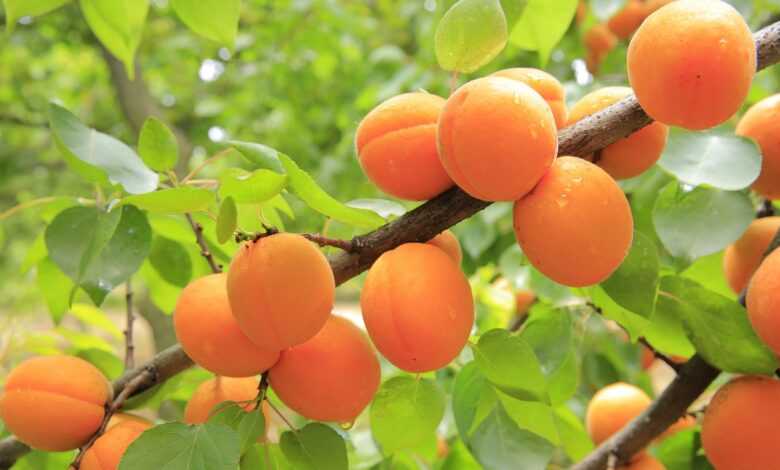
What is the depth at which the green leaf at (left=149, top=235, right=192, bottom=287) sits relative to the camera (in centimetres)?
81

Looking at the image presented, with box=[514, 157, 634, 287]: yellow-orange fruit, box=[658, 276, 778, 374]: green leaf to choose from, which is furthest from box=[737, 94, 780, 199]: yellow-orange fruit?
box=[514, 157, 634, 287]: yellow-orange fruit

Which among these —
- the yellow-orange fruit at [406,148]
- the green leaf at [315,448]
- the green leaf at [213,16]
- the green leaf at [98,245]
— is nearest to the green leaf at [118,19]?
the green leaf at [213,16]

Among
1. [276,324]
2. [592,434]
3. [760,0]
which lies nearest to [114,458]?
[276,324]

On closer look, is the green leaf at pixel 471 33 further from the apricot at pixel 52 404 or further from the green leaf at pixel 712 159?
the apricot at pixel 52 404

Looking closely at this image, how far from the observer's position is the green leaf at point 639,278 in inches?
23.3

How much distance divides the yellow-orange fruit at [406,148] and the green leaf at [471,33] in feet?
0.12

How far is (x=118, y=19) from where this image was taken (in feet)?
2.25

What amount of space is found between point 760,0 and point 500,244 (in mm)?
566

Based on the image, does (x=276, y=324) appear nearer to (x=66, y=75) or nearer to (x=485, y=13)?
(x=485, y=13)

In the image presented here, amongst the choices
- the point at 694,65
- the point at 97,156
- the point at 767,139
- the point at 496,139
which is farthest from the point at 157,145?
the point at 767,139

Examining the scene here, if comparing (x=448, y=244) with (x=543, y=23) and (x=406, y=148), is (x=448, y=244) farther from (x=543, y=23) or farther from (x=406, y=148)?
(x=543, y=23)

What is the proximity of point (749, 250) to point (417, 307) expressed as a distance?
0.42 m

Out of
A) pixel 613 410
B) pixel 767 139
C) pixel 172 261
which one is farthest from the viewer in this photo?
pixel 613 410

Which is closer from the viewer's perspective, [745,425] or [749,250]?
[745,425]
